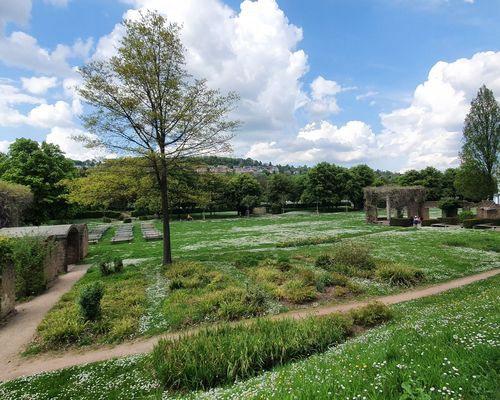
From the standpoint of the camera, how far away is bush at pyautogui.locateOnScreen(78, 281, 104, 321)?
32.6 ft

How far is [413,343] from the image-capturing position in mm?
5453

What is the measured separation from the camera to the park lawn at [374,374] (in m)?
3.78

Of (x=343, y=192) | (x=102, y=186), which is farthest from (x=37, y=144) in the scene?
(x=343, y=192)

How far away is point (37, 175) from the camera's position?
36625 mm

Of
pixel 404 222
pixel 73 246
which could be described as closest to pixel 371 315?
pixel 73 246

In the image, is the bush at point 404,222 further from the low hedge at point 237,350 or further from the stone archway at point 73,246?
the stone archway at point 73,246

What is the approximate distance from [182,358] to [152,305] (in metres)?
5.43

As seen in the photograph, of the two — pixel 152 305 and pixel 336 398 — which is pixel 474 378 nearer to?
pixel 336 398

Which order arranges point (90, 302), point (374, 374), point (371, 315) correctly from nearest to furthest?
point (374, 374), point (371, 315), point (90, 302)

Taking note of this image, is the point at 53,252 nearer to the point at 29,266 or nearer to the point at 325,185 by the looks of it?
the point at 29,266

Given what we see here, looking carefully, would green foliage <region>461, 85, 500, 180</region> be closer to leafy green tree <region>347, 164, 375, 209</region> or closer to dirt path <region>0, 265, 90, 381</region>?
leafy green tree <region>347, 164, 375, 209</region>

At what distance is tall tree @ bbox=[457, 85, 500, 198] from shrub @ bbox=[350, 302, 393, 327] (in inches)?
1736

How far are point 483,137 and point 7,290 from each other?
53641mm

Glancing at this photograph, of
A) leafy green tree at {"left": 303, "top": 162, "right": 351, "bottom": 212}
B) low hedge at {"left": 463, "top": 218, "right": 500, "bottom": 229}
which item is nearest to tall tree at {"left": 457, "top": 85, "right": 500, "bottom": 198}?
low hedge at {"left": 463, "top": 218, "right": 500, "bottom": 229}
